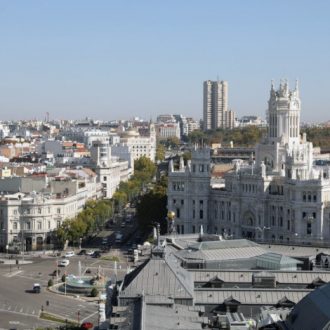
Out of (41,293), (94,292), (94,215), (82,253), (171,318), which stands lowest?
(41,293)

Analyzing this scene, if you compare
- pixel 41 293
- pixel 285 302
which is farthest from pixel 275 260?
pixel 41 293

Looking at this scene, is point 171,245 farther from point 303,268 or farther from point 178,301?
point 178,301

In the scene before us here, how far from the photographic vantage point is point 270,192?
355ft

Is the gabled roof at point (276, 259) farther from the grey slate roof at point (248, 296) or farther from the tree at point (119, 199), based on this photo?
the tree at point (119, 199)

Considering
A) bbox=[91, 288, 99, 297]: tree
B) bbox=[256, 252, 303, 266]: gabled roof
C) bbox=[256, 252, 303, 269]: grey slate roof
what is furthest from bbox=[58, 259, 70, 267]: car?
bbox=[256, 252, 303, 269]: grey slate roof

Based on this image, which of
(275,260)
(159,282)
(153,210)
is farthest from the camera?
(153,210)

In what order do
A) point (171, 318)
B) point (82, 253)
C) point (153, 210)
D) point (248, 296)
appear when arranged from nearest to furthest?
point (171, 318) → point (248, 296) → point (82, 253) → point (153, 210)

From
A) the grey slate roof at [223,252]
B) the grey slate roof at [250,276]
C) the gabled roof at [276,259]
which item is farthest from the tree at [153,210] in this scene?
the grey slate roof at [250,276]

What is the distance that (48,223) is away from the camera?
115812 mm

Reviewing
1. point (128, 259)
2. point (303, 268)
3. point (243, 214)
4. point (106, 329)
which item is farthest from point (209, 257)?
point (243, 214)

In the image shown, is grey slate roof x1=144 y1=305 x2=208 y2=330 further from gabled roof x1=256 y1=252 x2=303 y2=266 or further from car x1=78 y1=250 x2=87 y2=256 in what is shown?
car x1=78 y1=250 x2=87 y2=256

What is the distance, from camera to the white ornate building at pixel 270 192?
102312mm

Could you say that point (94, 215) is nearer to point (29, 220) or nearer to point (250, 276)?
point (29, 220)

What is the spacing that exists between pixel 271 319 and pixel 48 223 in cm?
7721
